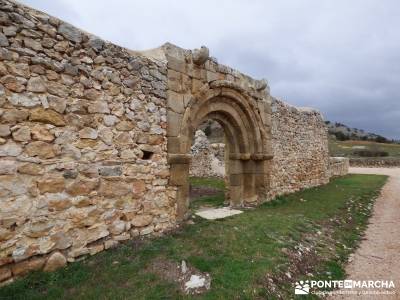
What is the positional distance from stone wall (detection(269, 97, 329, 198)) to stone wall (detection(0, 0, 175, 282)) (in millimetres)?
5212

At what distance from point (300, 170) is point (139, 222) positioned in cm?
762

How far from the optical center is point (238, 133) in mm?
8180

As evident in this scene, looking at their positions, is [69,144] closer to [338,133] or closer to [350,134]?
[338,133]

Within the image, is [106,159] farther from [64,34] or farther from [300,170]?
[300,170]

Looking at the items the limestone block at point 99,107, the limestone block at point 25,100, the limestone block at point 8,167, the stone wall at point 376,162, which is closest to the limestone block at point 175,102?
the limestone block at point 99,107

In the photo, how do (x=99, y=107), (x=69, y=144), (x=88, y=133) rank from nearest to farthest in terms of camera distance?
(x=69, y=144) < (x=88, y=133) < (x=99, y=107)

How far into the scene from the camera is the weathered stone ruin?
3.43 metres

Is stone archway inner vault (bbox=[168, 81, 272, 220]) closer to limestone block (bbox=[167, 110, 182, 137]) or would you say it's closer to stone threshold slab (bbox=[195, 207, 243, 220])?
limestone block (bbox=[167, 110, 182, 137])

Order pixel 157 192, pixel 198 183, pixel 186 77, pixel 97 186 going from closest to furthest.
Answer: pixel 97 186 < pixel 157 192 < pixel 186 77 < pixel 198 183

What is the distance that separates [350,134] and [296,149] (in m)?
50.7

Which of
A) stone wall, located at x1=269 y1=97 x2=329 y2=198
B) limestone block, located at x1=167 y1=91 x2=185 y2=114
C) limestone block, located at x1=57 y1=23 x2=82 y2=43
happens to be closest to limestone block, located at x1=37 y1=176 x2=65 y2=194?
limestone block, located at x1=57 y1=23 x2=82 y2=43

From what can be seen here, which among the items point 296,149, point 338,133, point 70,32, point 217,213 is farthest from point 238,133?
point 338,133

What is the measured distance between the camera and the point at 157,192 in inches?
204

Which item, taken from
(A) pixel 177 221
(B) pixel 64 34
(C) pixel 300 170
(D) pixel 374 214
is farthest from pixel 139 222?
(C) pixel 300 170
